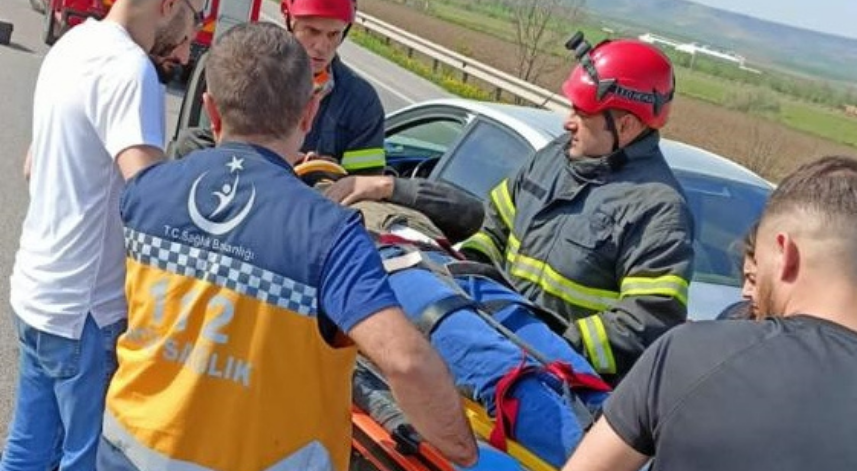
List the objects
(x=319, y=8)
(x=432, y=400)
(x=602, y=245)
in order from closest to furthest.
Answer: (x=432, y=400)
(x=602, y=245)
(x=319, y=8)

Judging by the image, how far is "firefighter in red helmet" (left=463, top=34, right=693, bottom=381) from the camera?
129 inches

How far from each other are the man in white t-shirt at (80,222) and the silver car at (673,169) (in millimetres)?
2396

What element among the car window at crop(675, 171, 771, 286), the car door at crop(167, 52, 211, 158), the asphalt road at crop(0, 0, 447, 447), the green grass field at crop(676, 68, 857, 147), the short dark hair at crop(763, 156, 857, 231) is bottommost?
the green grass field at crop(676, 68, 857, 147)

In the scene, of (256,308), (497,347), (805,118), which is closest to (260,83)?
(256,308)

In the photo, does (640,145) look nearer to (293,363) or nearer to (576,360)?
(576,360)

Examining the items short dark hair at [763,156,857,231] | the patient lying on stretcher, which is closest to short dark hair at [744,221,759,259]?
short dark hair at [763,156,857,231]

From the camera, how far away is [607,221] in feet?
11.5

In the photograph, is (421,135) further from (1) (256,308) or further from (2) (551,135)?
(1) (256,308)

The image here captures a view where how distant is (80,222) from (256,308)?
0.84 m

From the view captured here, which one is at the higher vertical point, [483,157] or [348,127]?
[348,127]

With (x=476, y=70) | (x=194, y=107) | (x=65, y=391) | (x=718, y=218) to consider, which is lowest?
(x=476, y=70)

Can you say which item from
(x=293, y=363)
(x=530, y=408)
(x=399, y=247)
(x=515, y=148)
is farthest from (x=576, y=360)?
(x=515, y=148)

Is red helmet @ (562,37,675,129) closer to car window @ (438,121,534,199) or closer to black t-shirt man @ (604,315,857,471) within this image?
car window @ (438,121,534,199)

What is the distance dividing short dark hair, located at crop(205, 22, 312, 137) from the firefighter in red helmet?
4.39 feet
